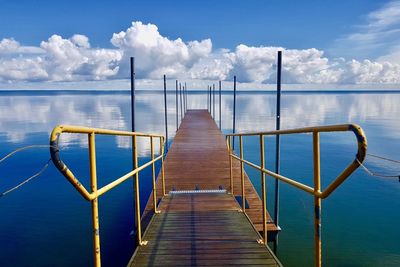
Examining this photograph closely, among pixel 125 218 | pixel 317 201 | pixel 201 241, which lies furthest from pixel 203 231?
pixel 125 218

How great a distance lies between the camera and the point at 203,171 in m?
8.03

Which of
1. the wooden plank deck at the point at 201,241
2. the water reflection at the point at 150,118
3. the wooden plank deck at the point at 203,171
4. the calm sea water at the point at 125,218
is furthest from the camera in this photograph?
the water reflection at the point at 150,118

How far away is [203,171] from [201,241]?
485 centimetres

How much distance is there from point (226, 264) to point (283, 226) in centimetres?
616

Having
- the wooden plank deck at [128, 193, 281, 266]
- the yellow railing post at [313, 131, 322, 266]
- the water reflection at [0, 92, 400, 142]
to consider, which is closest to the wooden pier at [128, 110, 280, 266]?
the wooden plank deck at [128, 193, 281, 266]

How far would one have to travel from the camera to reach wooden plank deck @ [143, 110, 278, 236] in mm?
5753

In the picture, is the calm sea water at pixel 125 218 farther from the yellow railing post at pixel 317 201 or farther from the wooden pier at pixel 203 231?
the yellow railing post at pixel 317 201

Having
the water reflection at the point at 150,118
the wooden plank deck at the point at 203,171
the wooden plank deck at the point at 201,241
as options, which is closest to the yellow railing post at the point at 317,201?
the wooden plank deck at the point at 201,241

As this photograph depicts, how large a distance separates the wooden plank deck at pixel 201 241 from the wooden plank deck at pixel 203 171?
1.26m

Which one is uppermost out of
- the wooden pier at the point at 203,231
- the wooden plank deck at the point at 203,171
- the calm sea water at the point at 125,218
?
the wooden pier at the point at 203,231

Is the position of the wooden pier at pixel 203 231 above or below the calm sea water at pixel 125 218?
above

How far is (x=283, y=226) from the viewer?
27.1 ft

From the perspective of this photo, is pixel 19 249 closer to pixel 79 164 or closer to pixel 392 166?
pixel 79 164

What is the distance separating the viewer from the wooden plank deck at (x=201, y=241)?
2781 mm
